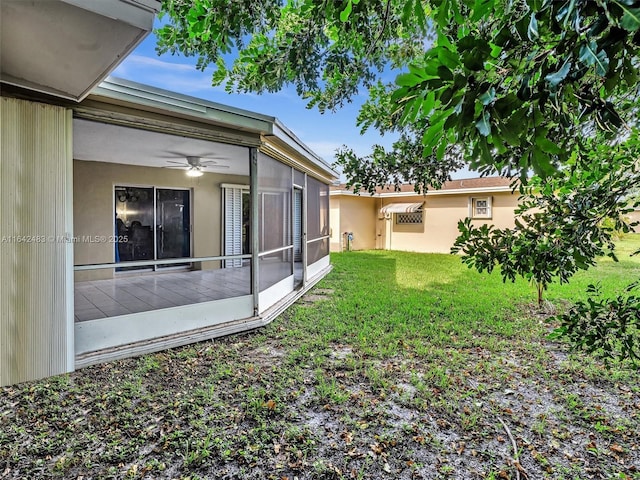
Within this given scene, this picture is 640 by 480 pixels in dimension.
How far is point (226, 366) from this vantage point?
4.13 metres

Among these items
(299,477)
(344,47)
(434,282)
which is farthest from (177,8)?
(434,282)

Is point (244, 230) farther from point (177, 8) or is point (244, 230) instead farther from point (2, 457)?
point (2, 457)

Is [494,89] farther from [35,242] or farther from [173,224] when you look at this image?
[173,224]

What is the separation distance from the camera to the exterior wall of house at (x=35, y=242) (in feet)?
10.2

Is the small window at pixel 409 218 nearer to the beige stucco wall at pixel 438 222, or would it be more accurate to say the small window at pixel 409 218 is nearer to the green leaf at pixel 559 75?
the beige stucco wall at pixel 438 222

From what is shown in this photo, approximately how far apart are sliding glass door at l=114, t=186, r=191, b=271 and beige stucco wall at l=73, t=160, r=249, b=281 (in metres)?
0.16

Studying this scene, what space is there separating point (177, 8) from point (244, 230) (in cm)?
589

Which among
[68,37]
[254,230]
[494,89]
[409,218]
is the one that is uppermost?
[68,37]

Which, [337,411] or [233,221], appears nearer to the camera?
[337,411]

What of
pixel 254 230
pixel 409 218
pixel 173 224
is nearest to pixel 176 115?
pixel 254 230

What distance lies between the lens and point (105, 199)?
7.54 meters

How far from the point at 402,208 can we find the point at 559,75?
51.4 ft

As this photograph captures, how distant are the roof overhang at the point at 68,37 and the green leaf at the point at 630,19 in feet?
8.06

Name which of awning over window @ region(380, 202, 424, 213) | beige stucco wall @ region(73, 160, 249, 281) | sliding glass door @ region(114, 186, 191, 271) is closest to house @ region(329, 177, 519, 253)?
awning over window @ region(380, 202, 424, 213)
